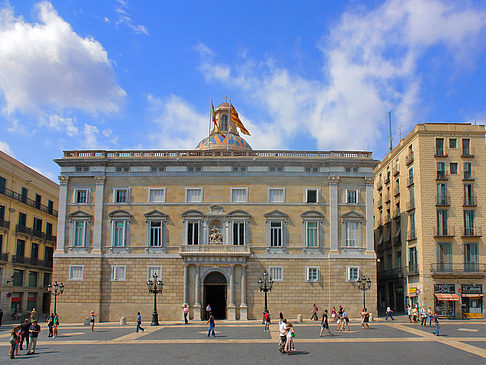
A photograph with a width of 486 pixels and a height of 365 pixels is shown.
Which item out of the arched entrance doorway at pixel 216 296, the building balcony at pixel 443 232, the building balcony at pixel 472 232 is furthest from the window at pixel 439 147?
the arched entrance doorway at pixel 216 296

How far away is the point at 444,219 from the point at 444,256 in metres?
3.57

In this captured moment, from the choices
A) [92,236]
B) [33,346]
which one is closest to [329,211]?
[92,236]

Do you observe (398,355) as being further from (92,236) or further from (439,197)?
(92,236)

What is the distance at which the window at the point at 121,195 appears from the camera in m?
51.6

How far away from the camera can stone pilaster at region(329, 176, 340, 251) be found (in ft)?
165

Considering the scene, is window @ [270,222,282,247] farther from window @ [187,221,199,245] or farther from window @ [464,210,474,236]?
window @ [464,210,474,236]

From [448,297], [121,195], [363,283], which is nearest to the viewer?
[363,283]

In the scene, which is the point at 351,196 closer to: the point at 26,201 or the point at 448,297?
the point at 448,297

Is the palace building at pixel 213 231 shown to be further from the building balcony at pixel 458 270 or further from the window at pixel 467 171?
the window at pixel 467 171

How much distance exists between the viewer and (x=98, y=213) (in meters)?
51.2

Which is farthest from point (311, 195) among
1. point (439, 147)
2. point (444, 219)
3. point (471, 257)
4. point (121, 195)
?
point (121, 195)

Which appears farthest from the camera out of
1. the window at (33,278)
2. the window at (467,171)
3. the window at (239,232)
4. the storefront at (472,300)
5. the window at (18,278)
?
the window at (33,278)

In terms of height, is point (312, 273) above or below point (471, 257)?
below

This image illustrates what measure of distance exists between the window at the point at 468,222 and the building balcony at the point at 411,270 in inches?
226
